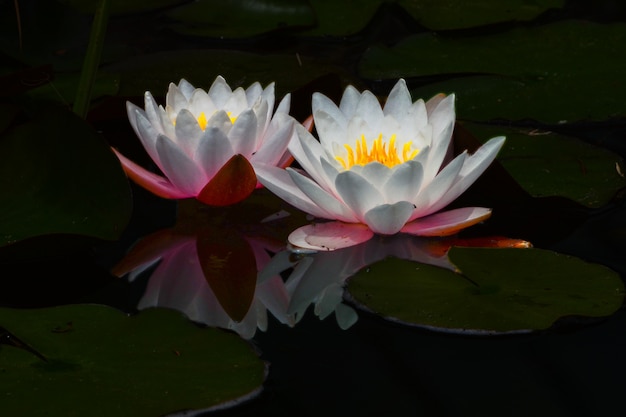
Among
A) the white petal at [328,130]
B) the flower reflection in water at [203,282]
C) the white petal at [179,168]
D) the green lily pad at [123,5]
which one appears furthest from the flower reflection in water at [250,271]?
the green lily pad at [123,5]

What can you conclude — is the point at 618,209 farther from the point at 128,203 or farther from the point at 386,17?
the point at 386,17

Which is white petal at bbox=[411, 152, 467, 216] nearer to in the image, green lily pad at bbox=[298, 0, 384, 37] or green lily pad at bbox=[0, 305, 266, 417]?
green lily pad at bbox=[0, 305, 266, 417]

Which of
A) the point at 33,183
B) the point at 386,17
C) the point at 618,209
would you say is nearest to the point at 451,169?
the point at 618,209

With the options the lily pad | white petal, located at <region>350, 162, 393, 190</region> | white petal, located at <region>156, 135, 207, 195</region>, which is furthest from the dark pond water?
white petal, located at <region>350, 162, 393, 190</region>

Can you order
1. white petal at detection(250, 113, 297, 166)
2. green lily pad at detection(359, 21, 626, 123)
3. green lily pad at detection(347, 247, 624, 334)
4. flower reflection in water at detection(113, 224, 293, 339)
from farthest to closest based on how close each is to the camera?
green lily pad at detection(359, 21, 626, 123) < white petal at detection(250, 113, 297, 166) < flower reflection in water at detection(113, 224, 293, 339) < green lily pad at detection(347, 247, 624, 334)

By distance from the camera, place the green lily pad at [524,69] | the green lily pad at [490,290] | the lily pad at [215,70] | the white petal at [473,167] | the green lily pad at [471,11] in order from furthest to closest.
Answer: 1. the green lily pad at [471,11]
2. the lily pad at [215,70]
3. the green lily pad at [524,69]
4. the white petal at [473,167]
5. the green lily pad at [490,290]

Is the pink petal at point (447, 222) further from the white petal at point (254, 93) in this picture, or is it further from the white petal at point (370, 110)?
the white petal at point (254, 93)

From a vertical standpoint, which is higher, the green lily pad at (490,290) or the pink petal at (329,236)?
the pink petal at (329,236)
